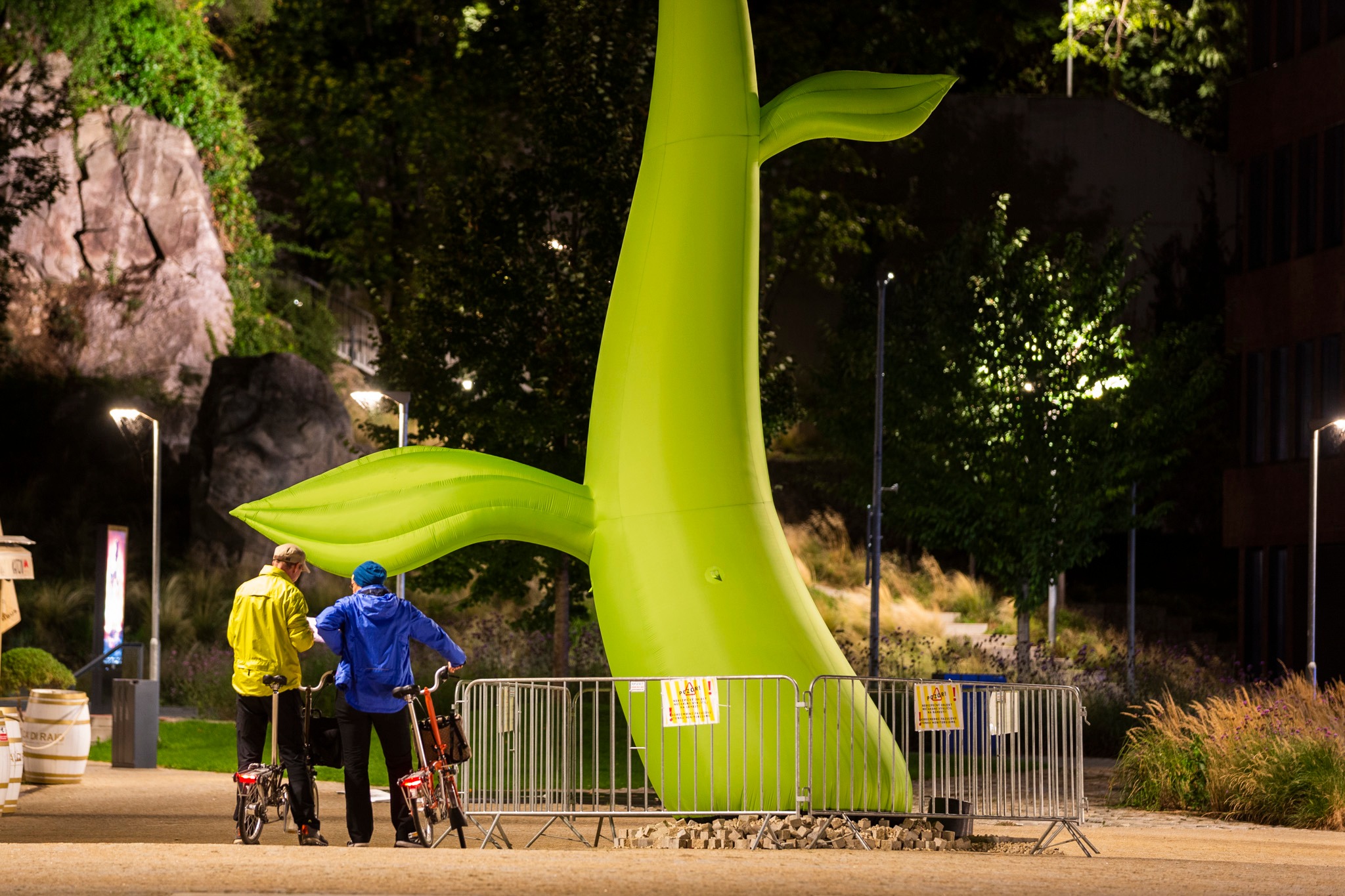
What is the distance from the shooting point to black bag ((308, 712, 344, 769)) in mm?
9602

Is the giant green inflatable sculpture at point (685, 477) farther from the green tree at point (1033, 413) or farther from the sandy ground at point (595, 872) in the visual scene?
the green tree at point (1033, 413)

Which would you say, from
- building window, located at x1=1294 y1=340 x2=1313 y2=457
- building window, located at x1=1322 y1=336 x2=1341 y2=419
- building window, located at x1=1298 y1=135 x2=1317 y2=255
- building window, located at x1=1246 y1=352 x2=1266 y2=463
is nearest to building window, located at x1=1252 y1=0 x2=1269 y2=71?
building window, located at x1=1298 y1=135 x2=1317 y2=255

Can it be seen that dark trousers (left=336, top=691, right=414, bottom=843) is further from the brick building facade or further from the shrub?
the brick building facade

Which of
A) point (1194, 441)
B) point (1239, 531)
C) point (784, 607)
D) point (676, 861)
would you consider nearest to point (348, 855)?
point (676, 861)

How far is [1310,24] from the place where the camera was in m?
27.5

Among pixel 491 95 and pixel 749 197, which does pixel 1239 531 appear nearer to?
pixel 491 95

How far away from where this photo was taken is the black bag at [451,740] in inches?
377

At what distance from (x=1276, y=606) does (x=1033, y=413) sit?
18.0 feet

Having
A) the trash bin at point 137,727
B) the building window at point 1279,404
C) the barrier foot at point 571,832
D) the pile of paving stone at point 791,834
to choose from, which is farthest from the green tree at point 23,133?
the pile of paving stone at point 791,834

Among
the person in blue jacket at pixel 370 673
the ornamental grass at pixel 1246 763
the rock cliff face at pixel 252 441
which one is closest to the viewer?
the person in blue jacket at pixel 370 673

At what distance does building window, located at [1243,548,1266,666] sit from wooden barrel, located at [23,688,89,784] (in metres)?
20.0

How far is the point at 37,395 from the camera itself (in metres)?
33.9

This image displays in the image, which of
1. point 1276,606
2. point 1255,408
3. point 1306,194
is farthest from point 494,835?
point 1306,194

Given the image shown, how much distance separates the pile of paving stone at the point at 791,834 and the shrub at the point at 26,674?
13690 mm
